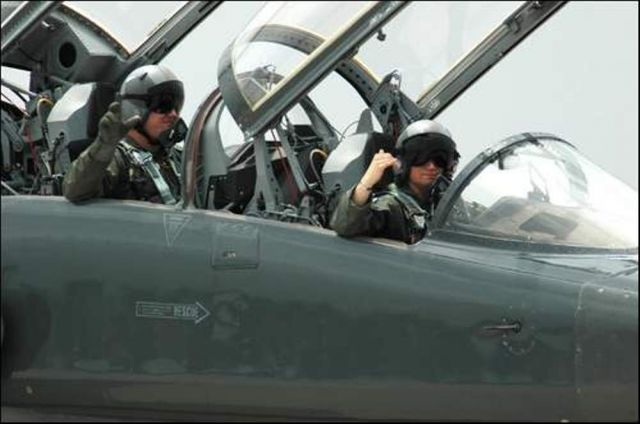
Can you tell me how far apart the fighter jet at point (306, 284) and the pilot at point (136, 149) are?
0.50 ft

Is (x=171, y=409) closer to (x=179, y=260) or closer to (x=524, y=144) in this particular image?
(x=179, y=260)

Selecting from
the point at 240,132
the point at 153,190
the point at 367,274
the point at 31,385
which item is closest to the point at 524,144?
the point at 367,274

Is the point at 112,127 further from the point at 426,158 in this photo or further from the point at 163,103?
the point at 426,158

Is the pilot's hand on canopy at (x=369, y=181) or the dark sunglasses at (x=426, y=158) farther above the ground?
the dark sunglasses at (x=426, y=158)

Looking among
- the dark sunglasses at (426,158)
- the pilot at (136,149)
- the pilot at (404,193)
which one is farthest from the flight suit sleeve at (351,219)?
A: the pilot at (136,149)

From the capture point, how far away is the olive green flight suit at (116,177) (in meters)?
5.40

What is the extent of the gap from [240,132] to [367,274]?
1132mm

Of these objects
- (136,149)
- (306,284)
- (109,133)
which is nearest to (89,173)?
(109,133)

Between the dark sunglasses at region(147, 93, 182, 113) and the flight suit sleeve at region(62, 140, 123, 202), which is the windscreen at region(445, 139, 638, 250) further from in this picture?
the dark sunglasses at region(147, 93, 182, 113)

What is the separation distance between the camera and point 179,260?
16.7ft

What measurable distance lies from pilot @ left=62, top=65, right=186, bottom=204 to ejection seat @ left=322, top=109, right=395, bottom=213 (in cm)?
78

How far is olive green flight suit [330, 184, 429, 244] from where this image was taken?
16.1ft

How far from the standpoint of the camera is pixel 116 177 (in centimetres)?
568

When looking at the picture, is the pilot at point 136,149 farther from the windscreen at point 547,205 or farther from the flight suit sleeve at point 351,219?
the windscreen at point 547,205
